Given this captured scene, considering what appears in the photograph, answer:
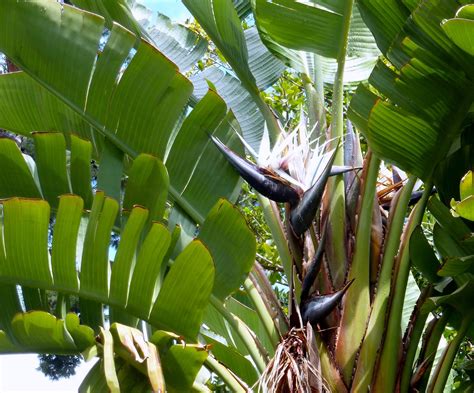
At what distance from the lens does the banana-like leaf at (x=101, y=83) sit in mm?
2752

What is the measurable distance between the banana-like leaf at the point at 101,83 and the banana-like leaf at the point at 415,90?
2.32ft

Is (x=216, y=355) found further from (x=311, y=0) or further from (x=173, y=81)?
(x=311, y=0)

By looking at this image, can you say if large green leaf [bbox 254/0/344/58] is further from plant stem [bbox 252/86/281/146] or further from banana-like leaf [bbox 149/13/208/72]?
banana-like leaf [bbox 149/13/208/72]

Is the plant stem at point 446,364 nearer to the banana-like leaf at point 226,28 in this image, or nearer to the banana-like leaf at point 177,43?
the banana-like leaf at point 226,28

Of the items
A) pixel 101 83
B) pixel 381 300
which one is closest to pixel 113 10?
pixel 101 83

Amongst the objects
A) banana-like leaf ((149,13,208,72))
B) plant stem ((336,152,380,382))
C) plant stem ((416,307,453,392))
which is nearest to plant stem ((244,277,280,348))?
plant stem ((336,152,380,382))

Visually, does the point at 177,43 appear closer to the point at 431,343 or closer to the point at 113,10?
the point at 113,10

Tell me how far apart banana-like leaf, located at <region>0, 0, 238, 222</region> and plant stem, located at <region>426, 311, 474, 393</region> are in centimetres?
103

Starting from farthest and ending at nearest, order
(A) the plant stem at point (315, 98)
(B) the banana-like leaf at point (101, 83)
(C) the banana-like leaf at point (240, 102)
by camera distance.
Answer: (C) the banana-like leaf at point (240, 102) → (A) the plant stem at point (315, 98) → (B) the banana-like leaf at point (101, 83)

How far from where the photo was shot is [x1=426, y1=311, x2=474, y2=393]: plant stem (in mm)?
2391

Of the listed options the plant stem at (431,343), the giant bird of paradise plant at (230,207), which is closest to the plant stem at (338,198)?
the giant bird of paradise plant at (230,207)

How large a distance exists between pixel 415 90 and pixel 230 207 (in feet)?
2.41

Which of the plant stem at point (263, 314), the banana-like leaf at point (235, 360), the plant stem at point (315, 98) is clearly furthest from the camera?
the plant stem at point (315, 98)

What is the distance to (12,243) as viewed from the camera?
7.91 feet
